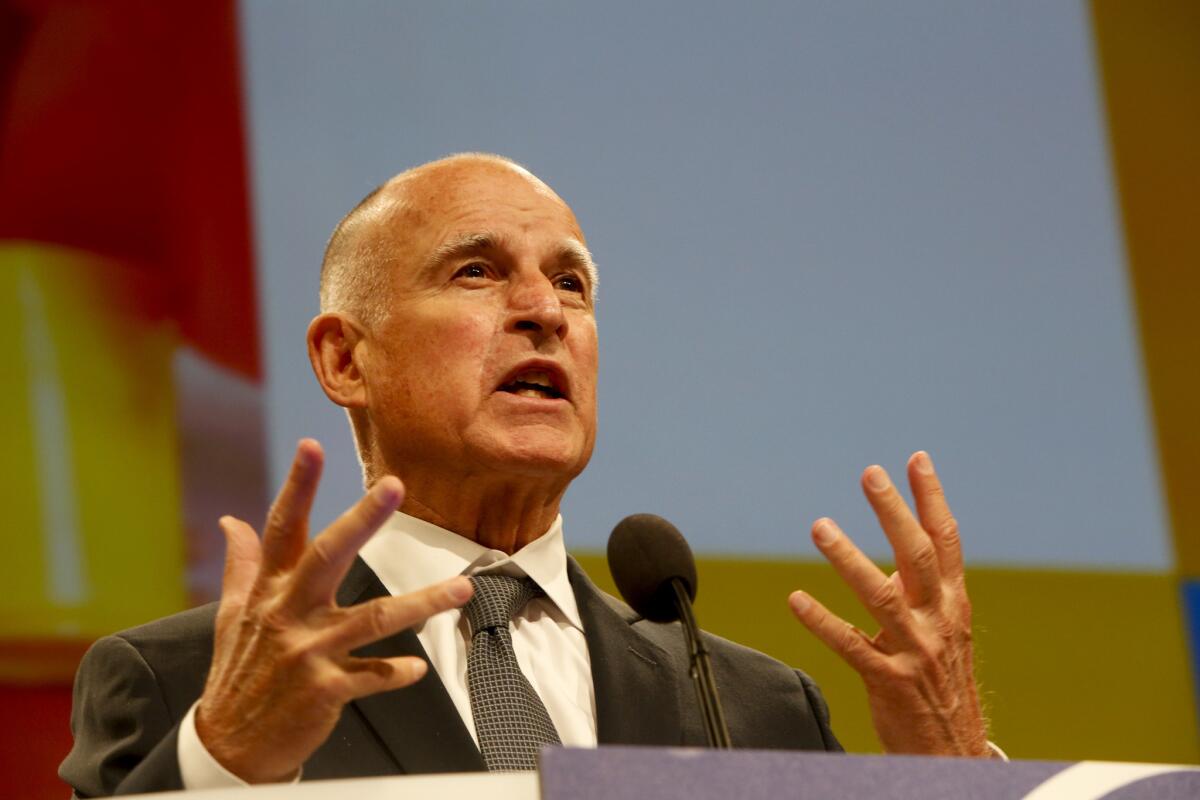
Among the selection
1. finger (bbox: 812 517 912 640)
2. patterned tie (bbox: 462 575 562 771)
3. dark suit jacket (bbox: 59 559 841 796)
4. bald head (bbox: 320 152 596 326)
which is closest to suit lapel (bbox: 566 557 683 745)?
dark suit jacket (bbox: 59 559 841 796)

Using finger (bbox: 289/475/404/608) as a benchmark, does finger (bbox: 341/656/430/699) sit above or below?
below

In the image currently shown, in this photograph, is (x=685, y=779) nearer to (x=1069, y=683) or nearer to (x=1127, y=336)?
(x=1069, y=683)

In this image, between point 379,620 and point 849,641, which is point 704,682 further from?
point 379,620

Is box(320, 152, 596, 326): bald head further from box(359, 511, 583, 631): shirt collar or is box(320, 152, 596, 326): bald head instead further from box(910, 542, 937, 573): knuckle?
box(910, 542, 937, 573): knuckle

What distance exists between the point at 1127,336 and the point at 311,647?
2330mm

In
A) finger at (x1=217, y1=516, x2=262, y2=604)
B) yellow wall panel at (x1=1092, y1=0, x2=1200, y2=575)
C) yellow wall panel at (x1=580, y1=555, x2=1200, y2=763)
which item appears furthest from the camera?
yellow wall panel at (x1=1092, y1=0, x2=1200, y2=575)

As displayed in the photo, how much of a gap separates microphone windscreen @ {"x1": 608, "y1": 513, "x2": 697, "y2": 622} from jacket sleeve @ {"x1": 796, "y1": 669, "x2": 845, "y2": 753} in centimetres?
50

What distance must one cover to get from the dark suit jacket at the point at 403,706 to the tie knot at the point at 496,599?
85 millimetres

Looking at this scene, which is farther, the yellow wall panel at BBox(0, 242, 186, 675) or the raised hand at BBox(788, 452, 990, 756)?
the yellow wall panel at BBox(0, 242, 186, 675)

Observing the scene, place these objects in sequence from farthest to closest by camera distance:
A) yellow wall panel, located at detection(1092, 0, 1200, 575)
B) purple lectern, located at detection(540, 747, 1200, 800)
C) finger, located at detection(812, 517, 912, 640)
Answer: yellow wall panel, located at detection(1092, 0, 1200, 575) < finger, located at detection(812, 517, 912, 640) < purple lectern, located at detection(540, 747, 1200, 800)

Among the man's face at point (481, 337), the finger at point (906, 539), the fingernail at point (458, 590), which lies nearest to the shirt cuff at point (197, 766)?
the fingernail at point (458, 590)

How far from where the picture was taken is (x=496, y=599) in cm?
197

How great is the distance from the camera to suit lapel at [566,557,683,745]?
6.22ft

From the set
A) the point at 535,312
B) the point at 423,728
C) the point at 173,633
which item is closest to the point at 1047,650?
the point at 535,312
